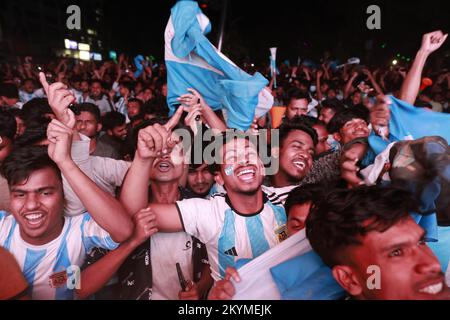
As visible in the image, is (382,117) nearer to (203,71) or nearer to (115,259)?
(203,71)

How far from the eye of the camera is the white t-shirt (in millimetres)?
1894

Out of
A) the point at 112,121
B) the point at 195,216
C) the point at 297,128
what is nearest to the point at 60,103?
the point at 195,216

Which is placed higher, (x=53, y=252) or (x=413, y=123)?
(x=413, y=123)

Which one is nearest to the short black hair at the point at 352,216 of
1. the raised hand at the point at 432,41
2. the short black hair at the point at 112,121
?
the raised hand at the point at 432,41

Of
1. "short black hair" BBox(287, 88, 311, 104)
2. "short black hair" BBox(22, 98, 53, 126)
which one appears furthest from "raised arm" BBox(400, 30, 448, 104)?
"short black hair" BBox(22, 98, 53, 126)

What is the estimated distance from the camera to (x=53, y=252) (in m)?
1.76

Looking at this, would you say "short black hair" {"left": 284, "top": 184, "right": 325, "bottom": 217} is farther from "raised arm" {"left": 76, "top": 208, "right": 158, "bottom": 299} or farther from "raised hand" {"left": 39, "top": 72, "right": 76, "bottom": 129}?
"raised hand" {"left": 39, "top": 72, "right": 76, "bottom": 129}

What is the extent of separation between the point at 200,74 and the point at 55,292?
153 cm

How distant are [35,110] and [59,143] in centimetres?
160

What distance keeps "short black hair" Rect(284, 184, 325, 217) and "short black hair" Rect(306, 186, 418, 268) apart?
31 centimetres

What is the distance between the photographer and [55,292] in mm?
1793

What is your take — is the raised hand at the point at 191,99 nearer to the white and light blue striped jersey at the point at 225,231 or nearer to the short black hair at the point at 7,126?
the white and light blue striped jersey at the point at 225,231

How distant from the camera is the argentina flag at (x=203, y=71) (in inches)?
92.2

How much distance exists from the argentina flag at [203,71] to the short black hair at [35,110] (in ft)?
3.62
